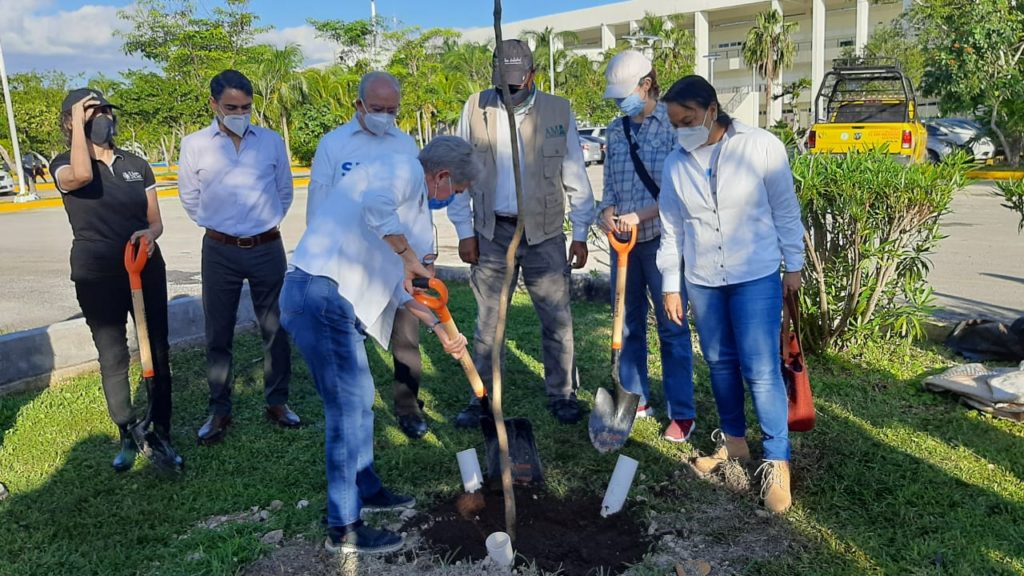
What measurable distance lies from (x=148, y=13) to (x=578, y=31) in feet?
128

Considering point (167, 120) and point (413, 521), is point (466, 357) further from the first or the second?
point (167, 120)

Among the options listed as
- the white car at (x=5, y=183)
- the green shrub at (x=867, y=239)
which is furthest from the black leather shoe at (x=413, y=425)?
the white car at (x=5, y=183)

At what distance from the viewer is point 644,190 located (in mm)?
3986

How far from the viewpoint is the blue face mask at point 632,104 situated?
3.86 m

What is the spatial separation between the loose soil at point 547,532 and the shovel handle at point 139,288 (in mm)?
1583

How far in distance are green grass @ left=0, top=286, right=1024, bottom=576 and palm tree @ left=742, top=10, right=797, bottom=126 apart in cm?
3816

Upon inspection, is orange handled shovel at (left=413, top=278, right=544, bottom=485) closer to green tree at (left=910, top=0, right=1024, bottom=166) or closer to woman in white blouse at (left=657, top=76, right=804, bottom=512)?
woman in white blouse at (left=657, top=76, right=804, bottom=512)

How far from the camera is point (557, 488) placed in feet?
11.6

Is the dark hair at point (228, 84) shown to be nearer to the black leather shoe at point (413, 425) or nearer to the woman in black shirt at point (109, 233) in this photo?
the woman in black shirt at point (109, 233)

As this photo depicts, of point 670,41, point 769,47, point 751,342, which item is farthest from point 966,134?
point 670,41

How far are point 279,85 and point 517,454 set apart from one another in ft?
96.9

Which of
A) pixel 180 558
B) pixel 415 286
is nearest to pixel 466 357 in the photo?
pixel 415 286

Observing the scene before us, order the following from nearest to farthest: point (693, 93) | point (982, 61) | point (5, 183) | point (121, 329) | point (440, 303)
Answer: point (440, 303)
point (693, 93)
point (121, 329)
point (982, 61)
point (5, 183)

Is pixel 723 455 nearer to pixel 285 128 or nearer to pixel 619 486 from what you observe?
pixel 619 486
